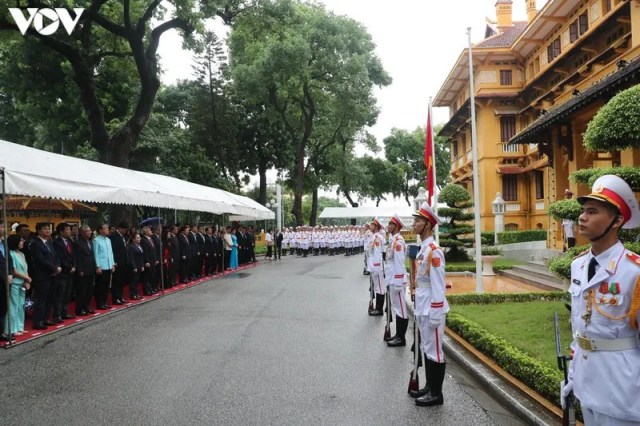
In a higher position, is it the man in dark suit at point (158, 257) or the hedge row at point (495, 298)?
the man in dark suit at point (158, 257)

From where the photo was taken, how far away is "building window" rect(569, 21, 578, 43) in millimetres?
23016

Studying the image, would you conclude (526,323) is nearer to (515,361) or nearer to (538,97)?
(515,361)

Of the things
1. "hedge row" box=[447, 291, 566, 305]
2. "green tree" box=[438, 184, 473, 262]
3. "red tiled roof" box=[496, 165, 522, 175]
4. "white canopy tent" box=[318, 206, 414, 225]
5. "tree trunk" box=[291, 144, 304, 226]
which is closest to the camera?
"hedge row" box=[447, 291, 566, 305]

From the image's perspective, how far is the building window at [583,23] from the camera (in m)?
22.2

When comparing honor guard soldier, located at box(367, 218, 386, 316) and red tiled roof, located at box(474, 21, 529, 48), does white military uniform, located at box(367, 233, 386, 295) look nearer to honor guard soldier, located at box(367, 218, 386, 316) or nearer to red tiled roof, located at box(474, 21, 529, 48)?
honor guard soldier, located at box(367, 218, 386, 316)

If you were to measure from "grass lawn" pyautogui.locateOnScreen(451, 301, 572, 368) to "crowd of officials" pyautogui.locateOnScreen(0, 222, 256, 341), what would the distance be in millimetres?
7703

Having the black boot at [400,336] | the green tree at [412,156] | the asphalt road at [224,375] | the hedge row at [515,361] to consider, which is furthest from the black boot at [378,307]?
the green tree at [412,156]

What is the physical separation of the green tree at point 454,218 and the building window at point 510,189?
10.2 meters

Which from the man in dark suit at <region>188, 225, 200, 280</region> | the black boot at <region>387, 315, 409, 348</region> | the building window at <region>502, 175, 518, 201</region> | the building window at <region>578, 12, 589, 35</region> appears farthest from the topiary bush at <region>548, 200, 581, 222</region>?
the building window at <region>502, 175, 518, 201</region>

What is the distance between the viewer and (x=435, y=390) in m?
5.67

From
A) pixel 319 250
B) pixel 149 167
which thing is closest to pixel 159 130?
pixel 149 167

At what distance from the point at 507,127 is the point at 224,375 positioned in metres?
29.3

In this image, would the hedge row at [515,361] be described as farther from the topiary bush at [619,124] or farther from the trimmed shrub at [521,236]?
the trimmed shrub at [521,236]

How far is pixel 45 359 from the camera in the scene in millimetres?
7582
